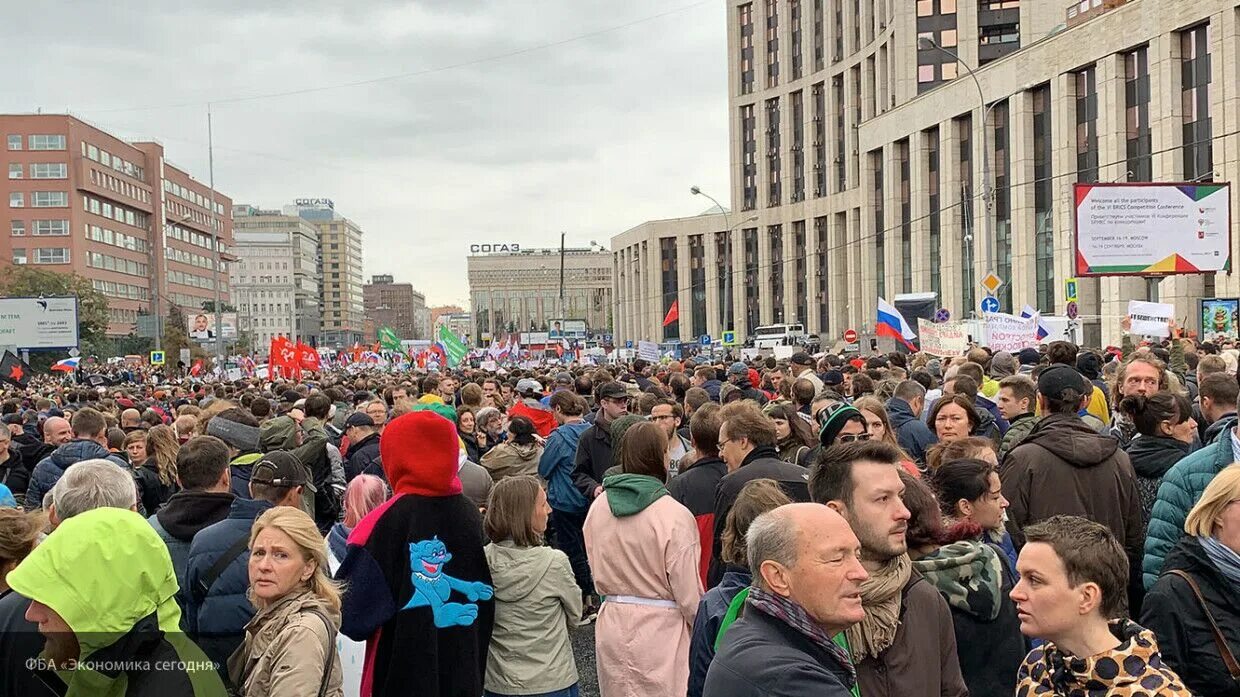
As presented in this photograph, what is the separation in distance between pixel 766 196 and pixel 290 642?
91.2 metres

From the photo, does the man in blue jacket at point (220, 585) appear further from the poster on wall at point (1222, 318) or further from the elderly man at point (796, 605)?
the poster on wall at point (1222, 318)

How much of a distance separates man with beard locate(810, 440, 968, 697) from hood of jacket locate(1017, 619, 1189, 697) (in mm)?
269

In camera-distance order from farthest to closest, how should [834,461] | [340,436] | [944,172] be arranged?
[944,172], [340,436], [834,461]

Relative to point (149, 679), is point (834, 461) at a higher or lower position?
higher

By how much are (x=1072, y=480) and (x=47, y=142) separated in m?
112

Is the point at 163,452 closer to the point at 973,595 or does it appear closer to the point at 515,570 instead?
the point at 515,570

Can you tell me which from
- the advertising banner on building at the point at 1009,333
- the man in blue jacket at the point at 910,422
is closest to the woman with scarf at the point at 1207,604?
the man in blue jacket at the point at 910,422

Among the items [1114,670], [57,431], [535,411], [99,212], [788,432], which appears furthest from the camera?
[99,212]

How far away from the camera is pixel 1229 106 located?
35031 mm

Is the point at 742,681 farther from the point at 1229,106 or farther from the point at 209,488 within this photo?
the point at 1229,106

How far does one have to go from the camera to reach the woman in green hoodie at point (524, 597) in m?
5.27

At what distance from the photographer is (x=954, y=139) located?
2061 inches

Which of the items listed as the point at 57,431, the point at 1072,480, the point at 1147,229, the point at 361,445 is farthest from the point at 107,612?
the point at 1147,229

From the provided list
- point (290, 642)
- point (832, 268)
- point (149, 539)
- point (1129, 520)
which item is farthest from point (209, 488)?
point (832, 268)
